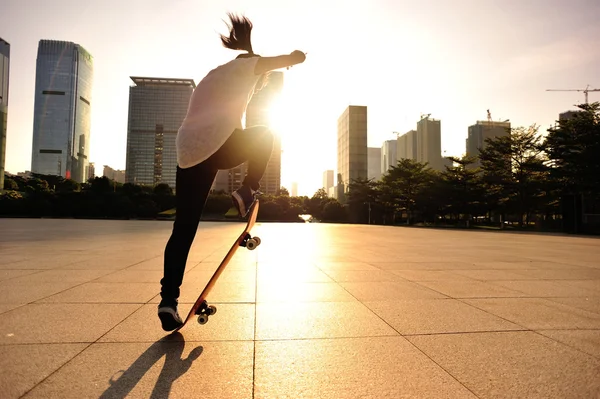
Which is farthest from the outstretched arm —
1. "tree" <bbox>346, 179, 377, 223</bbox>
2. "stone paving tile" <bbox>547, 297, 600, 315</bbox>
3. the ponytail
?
"tree" <bbox>346, 179, 377, 223</bbox>

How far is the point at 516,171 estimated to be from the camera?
4144cm

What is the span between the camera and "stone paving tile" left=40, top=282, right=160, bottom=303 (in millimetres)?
3393

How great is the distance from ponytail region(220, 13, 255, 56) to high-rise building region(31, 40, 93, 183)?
636 ft

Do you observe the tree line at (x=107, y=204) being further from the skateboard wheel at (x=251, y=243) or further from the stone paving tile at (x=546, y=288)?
the skateboard wheel at (x=251, y=243)

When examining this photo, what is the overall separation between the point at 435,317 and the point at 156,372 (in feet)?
7.16

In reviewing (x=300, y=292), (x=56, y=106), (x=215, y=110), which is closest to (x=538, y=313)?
(x=300, y=292)

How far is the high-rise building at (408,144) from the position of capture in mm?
161750

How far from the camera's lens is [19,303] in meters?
3.21

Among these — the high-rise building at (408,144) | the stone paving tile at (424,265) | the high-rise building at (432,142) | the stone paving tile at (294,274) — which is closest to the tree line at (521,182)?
the stone paving tile at (424,265)

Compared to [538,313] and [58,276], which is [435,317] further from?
[58,276]

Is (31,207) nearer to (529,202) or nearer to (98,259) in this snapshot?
(98,259)

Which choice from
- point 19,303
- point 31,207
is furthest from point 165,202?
point 19,303

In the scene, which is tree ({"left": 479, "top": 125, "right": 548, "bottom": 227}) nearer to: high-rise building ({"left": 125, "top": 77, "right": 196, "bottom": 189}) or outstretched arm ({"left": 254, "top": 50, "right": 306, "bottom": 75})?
outstretched arm ({"left": 254, "top": 50, "right": 306, "bottom": 75})

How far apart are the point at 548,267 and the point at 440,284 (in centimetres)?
329
